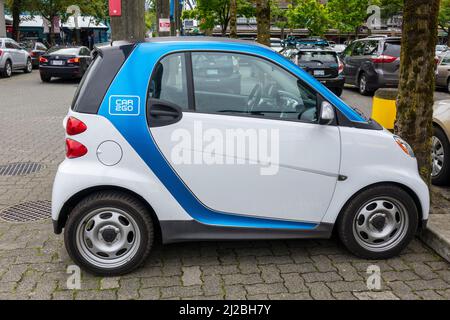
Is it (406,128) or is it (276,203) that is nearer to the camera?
(276,203)

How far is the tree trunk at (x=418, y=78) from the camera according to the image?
4574 millimetres

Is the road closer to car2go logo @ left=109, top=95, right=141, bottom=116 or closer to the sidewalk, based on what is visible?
the sidewalk

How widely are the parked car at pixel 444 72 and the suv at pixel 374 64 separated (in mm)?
2085

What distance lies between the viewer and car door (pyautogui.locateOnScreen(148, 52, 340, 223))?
11.9ft

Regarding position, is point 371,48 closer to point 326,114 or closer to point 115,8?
point 115,8

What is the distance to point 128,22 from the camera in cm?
840

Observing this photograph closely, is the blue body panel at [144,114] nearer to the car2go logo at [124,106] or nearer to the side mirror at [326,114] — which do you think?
the car2go logo at [124,106]

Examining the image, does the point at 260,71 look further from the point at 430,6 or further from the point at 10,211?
the point at 10,211

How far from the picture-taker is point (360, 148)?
3.78m

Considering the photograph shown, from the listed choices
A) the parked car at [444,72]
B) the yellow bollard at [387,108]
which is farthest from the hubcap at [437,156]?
the parked car at [444,72]

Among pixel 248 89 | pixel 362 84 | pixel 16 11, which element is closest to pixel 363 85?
pixel 362 84

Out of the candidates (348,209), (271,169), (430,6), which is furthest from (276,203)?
(430,6)

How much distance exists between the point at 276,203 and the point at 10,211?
118 inches

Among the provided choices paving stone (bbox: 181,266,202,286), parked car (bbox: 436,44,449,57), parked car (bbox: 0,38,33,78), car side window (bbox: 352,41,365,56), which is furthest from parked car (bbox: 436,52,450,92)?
parked car (bbox: 0,38,33,78)
